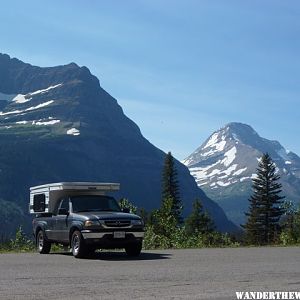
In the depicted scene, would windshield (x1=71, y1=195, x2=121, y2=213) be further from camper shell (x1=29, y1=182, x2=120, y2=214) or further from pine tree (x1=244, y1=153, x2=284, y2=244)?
pine tree (x1=244, y1=153, x2=284, y2=244)

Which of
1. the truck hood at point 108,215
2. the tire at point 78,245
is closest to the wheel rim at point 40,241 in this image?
the tire at point 78,245

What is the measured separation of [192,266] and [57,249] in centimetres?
935

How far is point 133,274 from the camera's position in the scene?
1263 cm

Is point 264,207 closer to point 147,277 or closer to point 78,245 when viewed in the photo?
point 78,245

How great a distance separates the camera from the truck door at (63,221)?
1830cm

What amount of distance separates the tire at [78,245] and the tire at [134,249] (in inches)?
51.7

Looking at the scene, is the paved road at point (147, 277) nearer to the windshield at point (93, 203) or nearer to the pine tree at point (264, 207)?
the windshield at point (93, 203)

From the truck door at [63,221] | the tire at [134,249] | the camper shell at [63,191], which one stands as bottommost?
the tire at [134,249]

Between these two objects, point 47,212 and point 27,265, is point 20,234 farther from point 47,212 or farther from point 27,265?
point 27,265

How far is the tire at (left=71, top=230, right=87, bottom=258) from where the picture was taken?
17.2m

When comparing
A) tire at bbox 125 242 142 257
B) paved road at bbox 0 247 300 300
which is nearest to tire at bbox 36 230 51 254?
paved road at bbox 0 247 300 300

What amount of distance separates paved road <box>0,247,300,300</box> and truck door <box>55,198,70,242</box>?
1469 millimetres

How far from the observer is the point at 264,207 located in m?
98.7

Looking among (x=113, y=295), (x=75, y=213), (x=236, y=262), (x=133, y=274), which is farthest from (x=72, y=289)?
(x=75, y=213)
